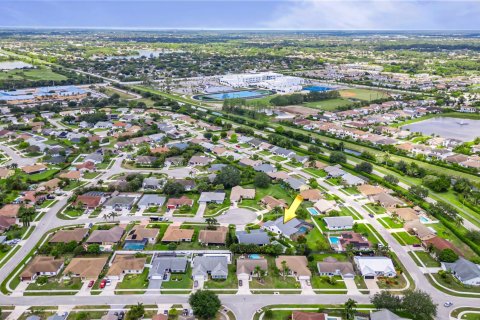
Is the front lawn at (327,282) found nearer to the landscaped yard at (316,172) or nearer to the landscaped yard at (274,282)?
the landscaped yard at (274,282)

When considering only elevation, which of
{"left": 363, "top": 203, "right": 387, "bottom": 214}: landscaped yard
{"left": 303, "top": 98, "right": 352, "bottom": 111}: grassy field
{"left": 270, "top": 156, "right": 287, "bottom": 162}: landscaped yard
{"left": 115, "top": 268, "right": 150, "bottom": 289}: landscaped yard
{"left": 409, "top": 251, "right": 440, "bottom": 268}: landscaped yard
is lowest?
{"left": 115, "top": 268, "right": 150, "bottom": 289}: landscaped yard

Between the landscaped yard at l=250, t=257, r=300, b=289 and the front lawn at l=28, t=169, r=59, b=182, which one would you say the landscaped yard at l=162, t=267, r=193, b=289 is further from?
the front lawn at l=28, t=169, r=59, b=182

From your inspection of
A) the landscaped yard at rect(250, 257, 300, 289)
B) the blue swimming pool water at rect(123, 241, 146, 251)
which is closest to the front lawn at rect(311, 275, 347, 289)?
the landscaped yard at rect(250, 257, 300, 289)

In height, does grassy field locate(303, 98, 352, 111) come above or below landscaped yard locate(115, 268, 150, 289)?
above

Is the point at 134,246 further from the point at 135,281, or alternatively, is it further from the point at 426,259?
the point at 426,259

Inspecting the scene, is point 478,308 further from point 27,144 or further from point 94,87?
point 94,87

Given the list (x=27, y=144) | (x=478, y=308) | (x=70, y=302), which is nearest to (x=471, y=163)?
(x=478, y=308)
